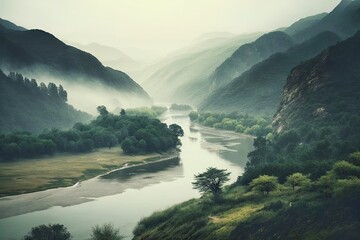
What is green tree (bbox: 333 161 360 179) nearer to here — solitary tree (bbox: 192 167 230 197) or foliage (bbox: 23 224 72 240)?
solitary tree (bbox: 192 167 230 197)

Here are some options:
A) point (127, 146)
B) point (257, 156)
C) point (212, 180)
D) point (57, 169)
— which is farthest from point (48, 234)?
point (127, 146)

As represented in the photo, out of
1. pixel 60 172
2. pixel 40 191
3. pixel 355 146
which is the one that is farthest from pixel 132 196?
pixel 355 146

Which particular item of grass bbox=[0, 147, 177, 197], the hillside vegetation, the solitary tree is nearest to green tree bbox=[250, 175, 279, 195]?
the hillside vegetation

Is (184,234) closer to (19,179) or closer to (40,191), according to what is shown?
(40,191)

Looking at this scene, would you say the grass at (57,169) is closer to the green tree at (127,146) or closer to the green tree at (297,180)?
the green tree at (127,146)

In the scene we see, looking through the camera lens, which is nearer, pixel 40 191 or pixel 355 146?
pixel 355 146
